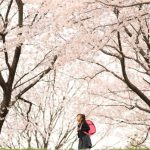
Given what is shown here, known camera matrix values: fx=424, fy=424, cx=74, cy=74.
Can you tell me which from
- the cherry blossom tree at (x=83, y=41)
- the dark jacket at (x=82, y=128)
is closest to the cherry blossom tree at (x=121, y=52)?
the cherry blossom tree at (x=83, y=41)

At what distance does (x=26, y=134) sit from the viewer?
21422 millimetres

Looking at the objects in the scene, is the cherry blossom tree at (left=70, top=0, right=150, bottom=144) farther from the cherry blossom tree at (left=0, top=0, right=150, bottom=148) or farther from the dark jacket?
the dark jacket

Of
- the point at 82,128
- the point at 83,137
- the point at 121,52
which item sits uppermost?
the point at 121,52

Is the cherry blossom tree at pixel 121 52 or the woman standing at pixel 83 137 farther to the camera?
the woman standing at pixel 83 137

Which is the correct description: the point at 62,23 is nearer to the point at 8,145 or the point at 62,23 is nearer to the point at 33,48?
the point at 33,48

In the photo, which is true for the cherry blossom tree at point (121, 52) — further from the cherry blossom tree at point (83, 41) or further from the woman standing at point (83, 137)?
the woman standing at point (83, 137)

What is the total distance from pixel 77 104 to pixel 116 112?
1.53m

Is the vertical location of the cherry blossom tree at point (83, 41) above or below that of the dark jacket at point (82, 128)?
above

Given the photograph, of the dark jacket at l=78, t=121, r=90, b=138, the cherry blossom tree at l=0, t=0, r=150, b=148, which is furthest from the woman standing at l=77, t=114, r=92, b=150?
the cherry blossom tree at l=0, t=0, r=150, b=148

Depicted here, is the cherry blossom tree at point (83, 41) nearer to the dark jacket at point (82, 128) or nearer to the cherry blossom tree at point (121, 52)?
the cherry blossom tree at point (121, 52)

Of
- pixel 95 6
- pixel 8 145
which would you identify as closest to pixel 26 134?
pixel 8 145

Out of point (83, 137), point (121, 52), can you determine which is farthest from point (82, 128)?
point (121, 52)

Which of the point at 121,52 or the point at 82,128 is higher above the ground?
the point at 121,52

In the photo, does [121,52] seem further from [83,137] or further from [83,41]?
[83,137]
